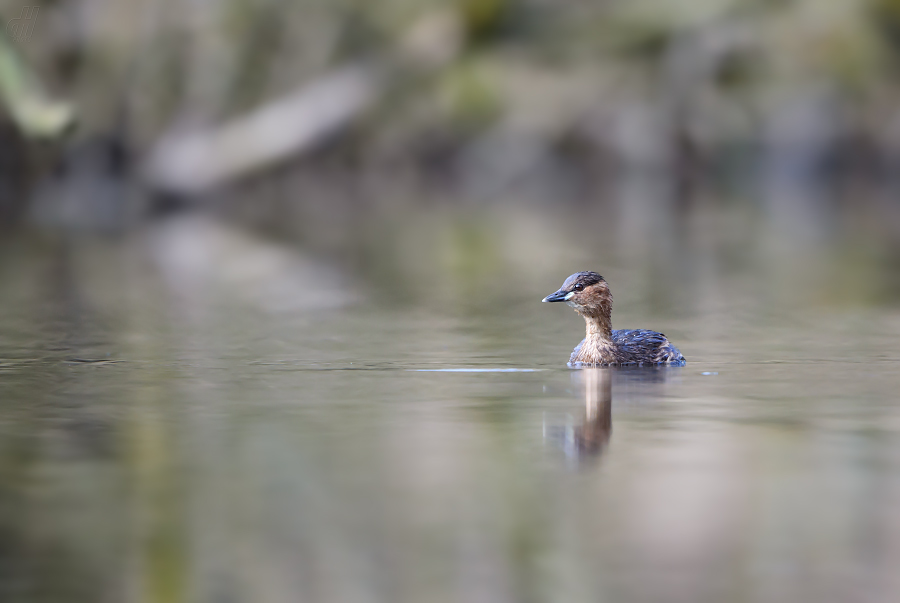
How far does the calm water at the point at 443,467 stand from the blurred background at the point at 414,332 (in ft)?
0.06

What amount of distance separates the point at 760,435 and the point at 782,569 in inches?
68.2

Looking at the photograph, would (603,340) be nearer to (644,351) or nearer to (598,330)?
(598,330)

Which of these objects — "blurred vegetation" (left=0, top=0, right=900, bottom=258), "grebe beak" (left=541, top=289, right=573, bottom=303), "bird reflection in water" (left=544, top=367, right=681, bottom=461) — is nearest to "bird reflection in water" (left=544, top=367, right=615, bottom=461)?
"bird reflection in water" (left=544, top=367, right=681, bottom=461)

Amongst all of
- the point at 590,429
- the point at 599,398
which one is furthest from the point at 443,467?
the point at 599,398

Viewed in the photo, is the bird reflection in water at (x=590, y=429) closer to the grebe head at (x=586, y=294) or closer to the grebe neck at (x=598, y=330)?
the grebe neck at (x=598, y=330)

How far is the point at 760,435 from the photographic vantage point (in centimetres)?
583

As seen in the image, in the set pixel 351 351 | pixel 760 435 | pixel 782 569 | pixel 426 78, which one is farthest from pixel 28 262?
pixel 426 78

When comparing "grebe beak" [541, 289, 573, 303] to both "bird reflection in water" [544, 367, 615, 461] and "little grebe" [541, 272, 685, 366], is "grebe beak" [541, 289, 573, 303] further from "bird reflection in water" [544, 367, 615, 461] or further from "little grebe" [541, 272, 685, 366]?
"bird reflection in water" [544, 367, 615, 461]

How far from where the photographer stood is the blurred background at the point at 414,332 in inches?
171

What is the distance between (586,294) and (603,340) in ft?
1.06

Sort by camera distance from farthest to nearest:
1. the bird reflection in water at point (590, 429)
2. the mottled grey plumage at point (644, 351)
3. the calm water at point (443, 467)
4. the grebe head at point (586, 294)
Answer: the grebe head at point (586, 294) → the mottled grey plumage at point (644, 351) → the bird reflection in water at point (590, 429) → the calm water at point (443, 467)

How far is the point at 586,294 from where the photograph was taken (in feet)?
26.8

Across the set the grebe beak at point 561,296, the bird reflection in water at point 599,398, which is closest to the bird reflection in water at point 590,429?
the bird reflection in water at point 599,398

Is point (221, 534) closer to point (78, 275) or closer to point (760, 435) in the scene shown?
point (760, 435)
